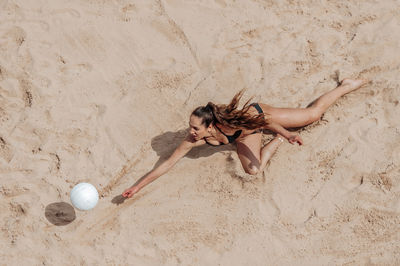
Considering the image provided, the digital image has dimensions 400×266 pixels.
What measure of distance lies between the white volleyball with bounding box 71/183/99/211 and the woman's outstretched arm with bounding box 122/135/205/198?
440 millimetres

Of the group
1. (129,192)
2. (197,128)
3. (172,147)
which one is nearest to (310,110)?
(197,128)

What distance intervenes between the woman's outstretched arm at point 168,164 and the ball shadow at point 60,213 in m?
0.79

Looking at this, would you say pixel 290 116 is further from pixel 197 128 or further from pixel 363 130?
pixel 197 128

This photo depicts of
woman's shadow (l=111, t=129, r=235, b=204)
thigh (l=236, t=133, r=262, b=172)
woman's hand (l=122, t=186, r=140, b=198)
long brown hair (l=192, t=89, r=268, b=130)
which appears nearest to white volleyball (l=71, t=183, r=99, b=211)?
woman's hand (l=122, t=186, r=140, b=198)

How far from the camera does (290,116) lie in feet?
18.4

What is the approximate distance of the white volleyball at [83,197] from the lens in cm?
489

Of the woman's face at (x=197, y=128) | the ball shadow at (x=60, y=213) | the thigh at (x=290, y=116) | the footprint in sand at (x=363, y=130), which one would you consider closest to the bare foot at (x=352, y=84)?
the footprint in sand at (x=363, y=130)

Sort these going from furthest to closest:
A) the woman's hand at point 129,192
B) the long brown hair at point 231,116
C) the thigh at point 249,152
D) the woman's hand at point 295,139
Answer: the thigh at point 249,152 → the woman's hand at point 129,192 → the long brown hair at point 231,116 → the woman's hand at point 295,139

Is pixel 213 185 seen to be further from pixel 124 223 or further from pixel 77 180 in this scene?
pixel 77 180

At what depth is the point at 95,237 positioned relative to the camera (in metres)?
5.31

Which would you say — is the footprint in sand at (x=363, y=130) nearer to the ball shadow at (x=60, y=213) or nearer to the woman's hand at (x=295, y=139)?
the woman's hand at (x=295, y=139)

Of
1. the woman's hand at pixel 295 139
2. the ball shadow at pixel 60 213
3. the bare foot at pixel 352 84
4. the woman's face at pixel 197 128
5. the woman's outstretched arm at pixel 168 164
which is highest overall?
the woman's face at pixel 197 128

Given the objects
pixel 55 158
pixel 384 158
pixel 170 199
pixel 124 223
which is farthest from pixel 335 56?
pixel 55 158

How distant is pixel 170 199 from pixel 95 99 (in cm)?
169
